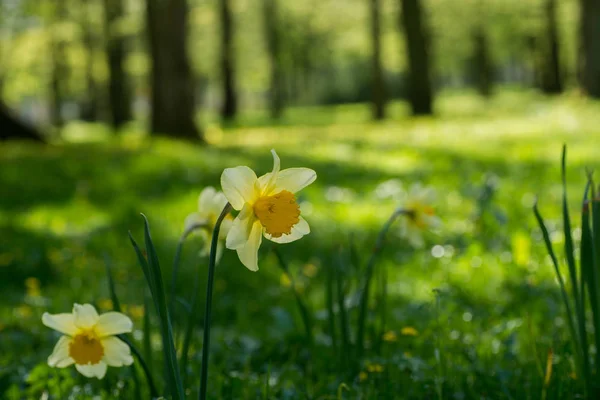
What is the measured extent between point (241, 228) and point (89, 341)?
0.50 metres

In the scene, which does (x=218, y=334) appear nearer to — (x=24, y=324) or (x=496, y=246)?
(x=24, y=324)

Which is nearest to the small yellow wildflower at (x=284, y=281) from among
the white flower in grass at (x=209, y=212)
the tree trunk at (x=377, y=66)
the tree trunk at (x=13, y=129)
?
the white flower in grass at (x=209, y=212)

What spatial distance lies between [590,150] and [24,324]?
6.36 metres

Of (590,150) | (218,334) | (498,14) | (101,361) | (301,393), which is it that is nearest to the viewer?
(101,361)

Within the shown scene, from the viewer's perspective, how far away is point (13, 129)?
11719 mm

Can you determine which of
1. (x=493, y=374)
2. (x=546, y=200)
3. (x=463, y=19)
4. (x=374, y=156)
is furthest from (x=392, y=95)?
(x=493, y=374)

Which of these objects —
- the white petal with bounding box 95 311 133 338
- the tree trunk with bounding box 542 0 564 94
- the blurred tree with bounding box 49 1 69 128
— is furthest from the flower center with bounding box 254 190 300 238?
the tree trunk with bounding box 542 0 564 94

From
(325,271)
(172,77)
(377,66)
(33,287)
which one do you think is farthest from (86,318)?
(377,66)

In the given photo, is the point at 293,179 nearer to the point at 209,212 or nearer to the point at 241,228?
the point at 241,228

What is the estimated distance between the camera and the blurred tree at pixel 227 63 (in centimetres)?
2594

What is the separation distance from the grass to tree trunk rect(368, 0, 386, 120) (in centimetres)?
884

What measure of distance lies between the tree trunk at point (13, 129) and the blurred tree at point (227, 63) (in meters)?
14.2

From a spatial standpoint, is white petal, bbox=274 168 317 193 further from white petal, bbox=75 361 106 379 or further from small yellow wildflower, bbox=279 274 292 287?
small yellow wildflower, bbox=279 274 292 287

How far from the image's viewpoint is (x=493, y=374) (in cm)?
205
